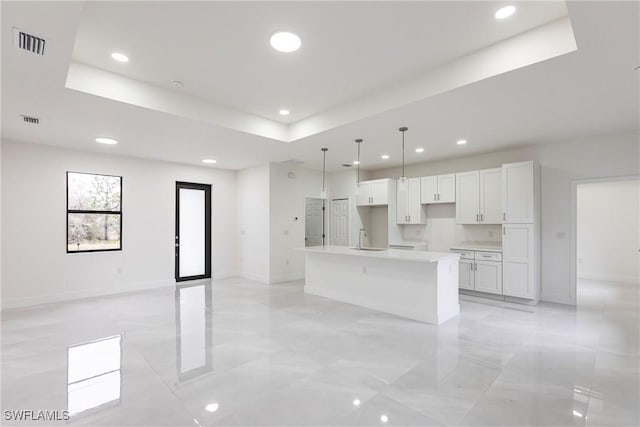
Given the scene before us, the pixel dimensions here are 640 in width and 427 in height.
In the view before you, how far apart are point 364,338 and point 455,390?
1.25m

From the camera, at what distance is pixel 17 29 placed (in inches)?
84.7

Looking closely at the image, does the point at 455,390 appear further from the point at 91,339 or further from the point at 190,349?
the point at 91,339

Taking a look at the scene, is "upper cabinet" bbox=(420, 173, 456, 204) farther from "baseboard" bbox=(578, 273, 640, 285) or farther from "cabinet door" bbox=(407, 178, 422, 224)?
"baseboard" bbox=(578, 273, 640, 285)

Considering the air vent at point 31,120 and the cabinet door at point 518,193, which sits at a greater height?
the air vent at point 31,120

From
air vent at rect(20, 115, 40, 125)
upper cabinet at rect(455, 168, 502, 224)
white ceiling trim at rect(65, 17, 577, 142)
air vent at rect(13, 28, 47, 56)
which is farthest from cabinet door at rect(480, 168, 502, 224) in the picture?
air vent at rect(20, 115, 40, 125)

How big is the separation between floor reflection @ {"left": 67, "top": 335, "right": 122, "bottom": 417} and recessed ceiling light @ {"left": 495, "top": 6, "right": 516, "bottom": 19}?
13.7 feet

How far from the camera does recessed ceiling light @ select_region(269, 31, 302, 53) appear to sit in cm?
262

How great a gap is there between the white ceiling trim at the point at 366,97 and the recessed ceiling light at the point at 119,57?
37 centimetres

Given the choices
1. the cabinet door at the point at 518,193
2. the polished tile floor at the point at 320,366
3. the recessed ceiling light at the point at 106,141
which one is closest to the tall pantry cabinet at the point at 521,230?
the cabinet door at the point at 518,193

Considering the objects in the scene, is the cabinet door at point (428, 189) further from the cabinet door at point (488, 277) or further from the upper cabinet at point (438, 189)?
the cabinet door at point (488, 277)

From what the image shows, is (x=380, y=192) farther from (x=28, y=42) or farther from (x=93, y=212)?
(x=28, y=42)

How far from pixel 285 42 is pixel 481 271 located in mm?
4973

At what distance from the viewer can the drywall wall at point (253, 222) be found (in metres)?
6.92

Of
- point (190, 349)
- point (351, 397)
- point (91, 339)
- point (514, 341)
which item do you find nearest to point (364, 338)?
point (351, 397)
